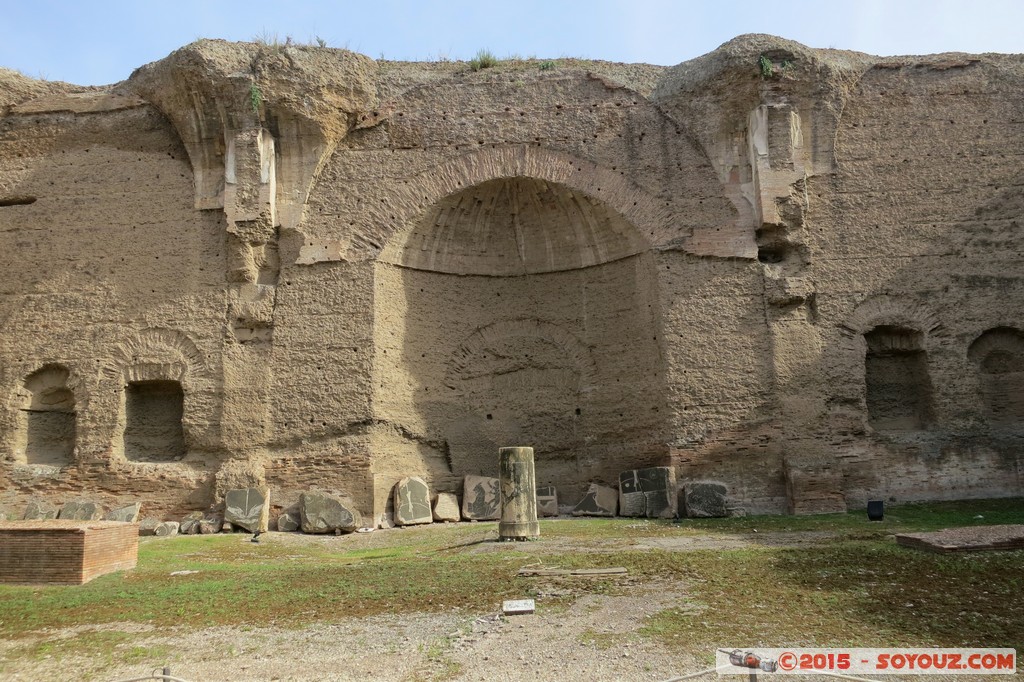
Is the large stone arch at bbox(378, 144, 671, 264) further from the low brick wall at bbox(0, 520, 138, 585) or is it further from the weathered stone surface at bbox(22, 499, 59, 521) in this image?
the low brick wall at bbox(0, 520, 138, 585)

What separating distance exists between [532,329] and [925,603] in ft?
29.6

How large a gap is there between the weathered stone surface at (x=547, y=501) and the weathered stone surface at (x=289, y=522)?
11.9 feet

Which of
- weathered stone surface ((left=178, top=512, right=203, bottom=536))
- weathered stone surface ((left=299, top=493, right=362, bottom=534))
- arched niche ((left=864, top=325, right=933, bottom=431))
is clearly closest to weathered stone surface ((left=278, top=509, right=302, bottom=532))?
weathered stone surface ((left=299, top=493, right=362, bottom=534))

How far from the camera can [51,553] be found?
7.01 m

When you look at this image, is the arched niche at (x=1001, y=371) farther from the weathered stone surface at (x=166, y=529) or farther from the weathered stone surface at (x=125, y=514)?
the weathered stone surface at (x=125, y=514)

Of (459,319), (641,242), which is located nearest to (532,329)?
(459,319)

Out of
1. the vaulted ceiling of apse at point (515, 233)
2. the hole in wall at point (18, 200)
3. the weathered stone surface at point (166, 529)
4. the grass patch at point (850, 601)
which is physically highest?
the hole in wall at point (18, 200)

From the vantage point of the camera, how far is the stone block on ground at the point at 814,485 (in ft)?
36.9

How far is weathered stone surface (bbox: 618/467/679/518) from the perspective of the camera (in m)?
11.6

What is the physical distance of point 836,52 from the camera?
1321 cm

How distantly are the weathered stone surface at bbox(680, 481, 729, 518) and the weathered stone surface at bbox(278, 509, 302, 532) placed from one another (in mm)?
5557

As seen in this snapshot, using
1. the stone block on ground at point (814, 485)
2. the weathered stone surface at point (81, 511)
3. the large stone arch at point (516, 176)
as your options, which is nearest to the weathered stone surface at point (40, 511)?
the weathered stone surface at point (81, 511)

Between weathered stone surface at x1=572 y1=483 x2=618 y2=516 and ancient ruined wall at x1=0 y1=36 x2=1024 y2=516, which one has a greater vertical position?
ancient ruined wall at x1=0 y1=36 x2=1024 y2=516

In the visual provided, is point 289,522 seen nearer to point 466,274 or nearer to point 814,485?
point 466,274
